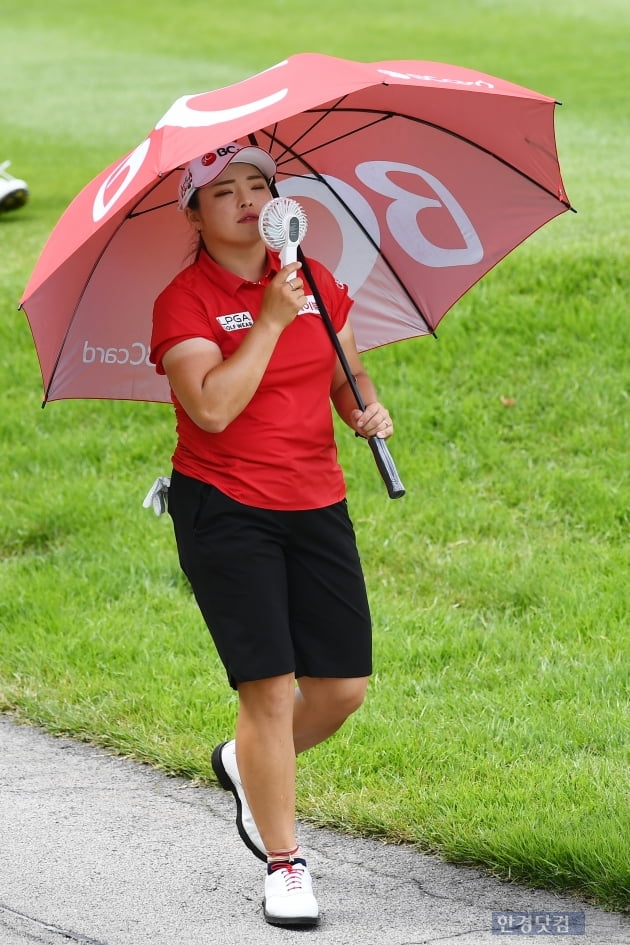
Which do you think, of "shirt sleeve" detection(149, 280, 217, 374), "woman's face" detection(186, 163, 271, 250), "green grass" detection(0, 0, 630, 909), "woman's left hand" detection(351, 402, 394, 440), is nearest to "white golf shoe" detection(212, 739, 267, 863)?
"green grass" detection(0, 0, 630, 909)

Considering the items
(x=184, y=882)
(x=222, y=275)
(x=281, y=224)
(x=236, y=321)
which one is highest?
(x=281, y=224)

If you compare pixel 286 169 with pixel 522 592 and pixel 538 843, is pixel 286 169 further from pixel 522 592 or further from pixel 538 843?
pixel 522 592

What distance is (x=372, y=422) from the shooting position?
364cm

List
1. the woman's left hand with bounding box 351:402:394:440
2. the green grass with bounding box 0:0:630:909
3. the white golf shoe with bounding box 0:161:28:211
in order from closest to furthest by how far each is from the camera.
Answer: the woman's left hand with bounding box 351:402:394:440
the green grass with bounding box 0:0:630:909
the white golf shoe with bounding box 0:161:28:211

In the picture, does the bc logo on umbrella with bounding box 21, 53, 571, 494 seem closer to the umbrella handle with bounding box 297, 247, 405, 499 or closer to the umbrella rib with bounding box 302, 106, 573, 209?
the umbrella rib with bounding box 302, 106, 573, 209

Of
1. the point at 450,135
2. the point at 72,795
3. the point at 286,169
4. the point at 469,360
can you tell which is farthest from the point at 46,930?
the point at 469,360

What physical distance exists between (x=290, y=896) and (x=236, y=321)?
1.40 m

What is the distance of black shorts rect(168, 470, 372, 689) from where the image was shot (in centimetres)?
343

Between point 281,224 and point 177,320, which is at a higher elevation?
point 281,224

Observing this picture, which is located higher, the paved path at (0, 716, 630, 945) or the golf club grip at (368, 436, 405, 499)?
the golf club grip at (368, 436, 405, 499)

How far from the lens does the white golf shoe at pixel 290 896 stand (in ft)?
11.4

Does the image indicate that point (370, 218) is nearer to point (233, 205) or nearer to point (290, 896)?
point (233, 205)

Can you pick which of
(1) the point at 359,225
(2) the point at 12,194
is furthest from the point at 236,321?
(2) the point at 12,194

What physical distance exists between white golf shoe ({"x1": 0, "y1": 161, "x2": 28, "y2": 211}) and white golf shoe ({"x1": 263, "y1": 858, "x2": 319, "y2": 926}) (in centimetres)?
945
